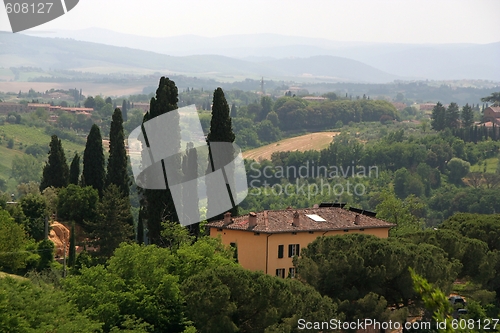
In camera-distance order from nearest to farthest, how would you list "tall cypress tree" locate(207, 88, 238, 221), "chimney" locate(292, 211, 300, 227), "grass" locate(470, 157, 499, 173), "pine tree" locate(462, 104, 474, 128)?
"chimney" locate(292, 211, 300, 227) → "tall cypress tree" locate(207, 88, 238, 221) → "grass" locate(470, 157, 499, 173) → "pine tree" locate(462, 104, 474, 128)

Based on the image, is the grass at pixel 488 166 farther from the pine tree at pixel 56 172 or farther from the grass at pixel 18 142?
the pine tree at pixel 56 172

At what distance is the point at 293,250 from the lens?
1191 inches

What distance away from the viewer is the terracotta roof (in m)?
30.4

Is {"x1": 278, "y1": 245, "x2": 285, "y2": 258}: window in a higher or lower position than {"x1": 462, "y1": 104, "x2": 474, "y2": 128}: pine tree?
higher

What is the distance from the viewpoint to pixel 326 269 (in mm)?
24797

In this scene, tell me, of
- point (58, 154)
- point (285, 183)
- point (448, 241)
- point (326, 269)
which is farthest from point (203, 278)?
point (285, 183)

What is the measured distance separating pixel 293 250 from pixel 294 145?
10181cm

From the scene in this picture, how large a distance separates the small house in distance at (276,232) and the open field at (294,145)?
85.1 m

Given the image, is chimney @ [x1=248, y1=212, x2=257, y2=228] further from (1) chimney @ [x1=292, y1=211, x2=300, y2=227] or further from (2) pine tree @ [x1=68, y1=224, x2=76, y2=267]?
(2) pine tree @ [x1=68, y1=224, x2=76, y2=267]

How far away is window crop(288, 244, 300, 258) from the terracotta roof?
56 cm

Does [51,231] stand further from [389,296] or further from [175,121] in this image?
[389,296]

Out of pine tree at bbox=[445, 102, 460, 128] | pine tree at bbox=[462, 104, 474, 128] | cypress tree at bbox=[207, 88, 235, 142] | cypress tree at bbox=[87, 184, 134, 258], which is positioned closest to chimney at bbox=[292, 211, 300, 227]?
cypress tree at bbox=[207, 88, 235, 142]

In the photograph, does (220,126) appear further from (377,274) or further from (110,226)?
(377,274)

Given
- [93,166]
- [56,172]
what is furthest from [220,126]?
[56,172]
